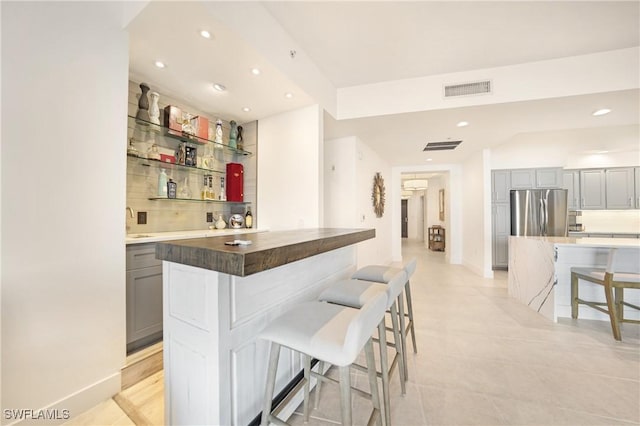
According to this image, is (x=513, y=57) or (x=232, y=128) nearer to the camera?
(x=513, y=57)

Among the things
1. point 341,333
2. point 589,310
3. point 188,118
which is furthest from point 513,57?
point 188,118

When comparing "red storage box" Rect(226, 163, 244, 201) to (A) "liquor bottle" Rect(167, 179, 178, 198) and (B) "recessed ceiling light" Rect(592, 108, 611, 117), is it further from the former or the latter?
(B) "recessed ceiling light" Rect(592, 108, 611, 117)

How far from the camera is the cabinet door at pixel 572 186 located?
4871mm

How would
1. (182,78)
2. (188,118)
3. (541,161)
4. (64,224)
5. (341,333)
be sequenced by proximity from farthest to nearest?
(541,161) → (188,118) → (182,78) → (64,224) → (341,333)

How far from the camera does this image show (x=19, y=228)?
1.19 metres

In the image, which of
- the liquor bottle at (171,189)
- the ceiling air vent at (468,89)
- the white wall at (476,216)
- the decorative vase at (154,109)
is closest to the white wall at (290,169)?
the liquor bottle at (171,189)

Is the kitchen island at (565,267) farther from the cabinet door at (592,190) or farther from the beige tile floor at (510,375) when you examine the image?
the cabinet door at (592,190)

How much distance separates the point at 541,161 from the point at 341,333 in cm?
608

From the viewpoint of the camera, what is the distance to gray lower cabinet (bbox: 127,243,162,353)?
1.79 metres

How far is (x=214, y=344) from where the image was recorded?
3.04ft

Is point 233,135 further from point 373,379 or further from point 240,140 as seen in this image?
point 373,379

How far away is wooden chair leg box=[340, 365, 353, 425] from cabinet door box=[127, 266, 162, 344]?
5.57 feet

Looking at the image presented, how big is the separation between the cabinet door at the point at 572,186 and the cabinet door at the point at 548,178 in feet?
0.49

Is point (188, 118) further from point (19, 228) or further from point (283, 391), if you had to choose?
point (283, 391)
